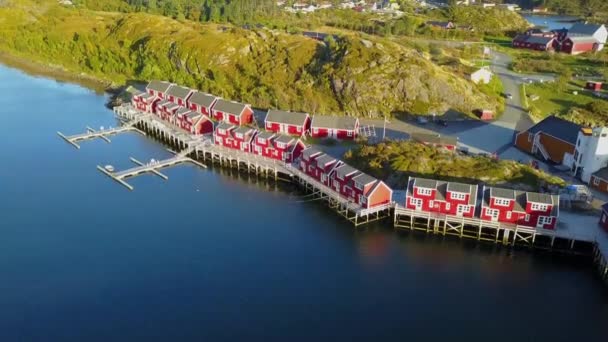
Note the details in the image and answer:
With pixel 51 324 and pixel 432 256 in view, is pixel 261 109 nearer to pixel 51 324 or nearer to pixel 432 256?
pixel 432 256

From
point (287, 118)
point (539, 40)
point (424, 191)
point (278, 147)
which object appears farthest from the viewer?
point (539, 40)

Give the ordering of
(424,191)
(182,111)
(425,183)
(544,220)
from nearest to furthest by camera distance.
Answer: (544,220), (424,191), (425,183), (182,111)

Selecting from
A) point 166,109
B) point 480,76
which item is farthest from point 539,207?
point 166,109

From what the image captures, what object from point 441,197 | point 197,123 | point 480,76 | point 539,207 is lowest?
point 441,197

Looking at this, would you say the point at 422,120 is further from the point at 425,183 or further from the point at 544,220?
the point at 544,220

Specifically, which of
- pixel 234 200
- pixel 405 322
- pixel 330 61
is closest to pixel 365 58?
pixel 330 61

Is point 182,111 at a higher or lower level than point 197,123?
higher

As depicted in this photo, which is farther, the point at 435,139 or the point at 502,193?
the point at 435,139
